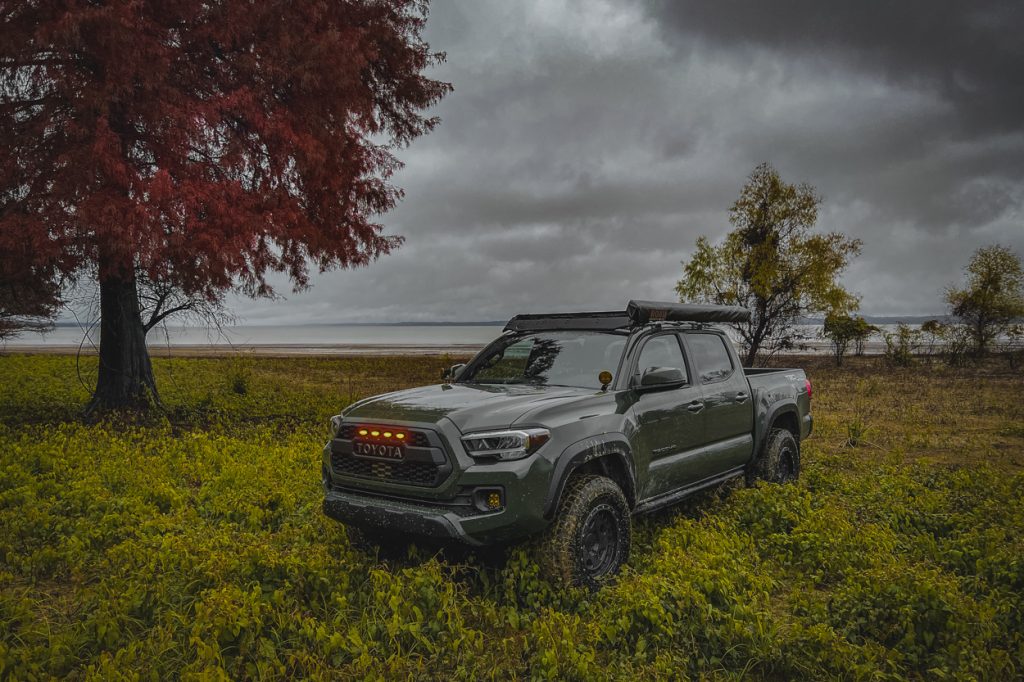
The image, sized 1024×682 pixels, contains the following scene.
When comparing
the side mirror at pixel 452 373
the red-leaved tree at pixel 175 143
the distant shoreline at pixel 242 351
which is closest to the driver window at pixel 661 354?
the side mirror at pixel 452 373

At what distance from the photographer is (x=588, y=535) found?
4.50 meters

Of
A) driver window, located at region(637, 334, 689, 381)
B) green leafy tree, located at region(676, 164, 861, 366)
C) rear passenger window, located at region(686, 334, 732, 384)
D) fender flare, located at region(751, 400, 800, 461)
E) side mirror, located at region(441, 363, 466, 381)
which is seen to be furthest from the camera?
green leafy tree, located at region(676, 164, 861, 366)

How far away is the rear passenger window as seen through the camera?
614cm

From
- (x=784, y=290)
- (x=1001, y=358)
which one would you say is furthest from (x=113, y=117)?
(x=1001, y=358)

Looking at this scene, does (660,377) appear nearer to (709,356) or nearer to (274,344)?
(709,356)

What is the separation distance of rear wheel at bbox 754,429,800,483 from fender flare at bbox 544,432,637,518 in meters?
2.70

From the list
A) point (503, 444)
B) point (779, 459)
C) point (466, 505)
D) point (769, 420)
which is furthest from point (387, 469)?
point (779, 459)

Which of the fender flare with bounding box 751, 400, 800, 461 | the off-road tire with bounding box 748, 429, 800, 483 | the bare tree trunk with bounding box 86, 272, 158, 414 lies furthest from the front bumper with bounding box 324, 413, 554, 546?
the bare tree trunk with bounding box 86, 272, 158, 414

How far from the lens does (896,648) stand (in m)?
3.74

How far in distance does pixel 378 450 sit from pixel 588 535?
60.2 inches

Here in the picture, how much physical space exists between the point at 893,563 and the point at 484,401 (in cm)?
Answer: 313

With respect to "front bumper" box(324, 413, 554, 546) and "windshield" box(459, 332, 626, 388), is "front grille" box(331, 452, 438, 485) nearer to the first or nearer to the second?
"front bumper" box(324, 413, 554, 546)

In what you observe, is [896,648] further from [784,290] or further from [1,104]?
[784,290]

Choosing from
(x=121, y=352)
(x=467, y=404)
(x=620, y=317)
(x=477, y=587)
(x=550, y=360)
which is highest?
(x=620, y=317)
